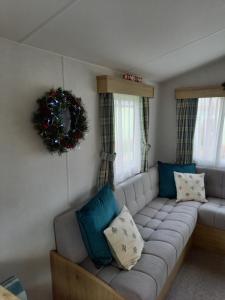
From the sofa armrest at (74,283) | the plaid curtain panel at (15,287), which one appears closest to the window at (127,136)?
the sofa armrest at (74,283)

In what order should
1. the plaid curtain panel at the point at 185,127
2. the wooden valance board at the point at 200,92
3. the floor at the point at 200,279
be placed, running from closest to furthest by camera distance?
the floor at the point at 200,279
the wooden valance board at the point at 200,92
the plaid curtain panel at the point at 185,127

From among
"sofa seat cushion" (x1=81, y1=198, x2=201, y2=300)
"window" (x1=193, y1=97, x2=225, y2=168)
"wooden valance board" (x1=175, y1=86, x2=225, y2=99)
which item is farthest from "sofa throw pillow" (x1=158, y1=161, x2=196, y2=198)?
"wooden valance board" (x1=175, y1=86, x2=225, y2=99)

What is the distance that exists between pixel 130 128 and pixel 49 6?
1.88 meters

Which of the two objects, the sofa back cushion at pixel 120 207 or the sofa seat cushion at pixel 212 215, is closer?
the sofa back cushion at pixel 120 207

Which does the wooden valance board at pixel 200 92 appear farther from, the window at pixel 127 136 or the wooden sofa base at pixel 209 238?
the wooden sofa base at pixel 209 238

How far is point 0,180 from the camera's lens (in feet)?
4.81

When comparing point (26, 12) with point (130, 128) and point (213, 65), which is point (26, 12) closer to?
point (130, 128)

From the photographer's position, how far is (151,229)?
2322mm

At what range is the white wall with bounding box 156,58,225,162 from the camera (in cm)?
323

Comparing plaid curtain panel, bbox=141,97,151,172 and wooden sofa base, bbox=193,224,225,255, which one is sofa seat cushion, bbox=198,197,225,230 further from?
plaid curtain panel, bbox=141,97,151,172

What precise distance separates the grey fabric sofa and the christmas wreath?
1.98 ft

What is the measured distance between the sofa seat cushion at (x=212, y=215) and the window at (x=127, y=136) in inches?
37.3

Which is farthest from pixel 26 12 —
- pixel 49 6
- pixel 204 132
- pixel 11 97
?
pixel 204 132

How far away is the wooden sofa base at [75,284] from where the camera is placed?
155 cm
